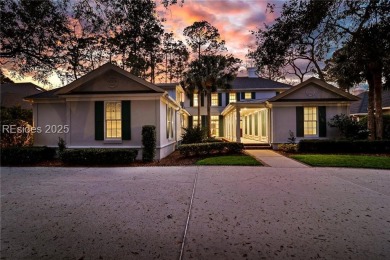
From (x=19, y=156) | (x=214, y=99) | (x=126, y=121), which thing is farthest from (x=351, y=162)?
(x=214, y=99)

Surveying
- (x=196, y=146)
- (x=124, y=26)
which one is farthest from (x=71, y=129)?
(x=124, y=26)

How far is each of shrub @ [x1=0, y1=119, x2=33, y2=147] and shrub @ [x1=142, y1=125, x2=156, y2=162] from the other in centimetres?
672

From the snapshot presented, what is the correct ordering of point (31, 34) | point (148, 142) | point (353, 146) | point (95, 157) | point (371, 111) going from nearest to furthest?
point (31, 34) → point (95, 157) → point (148, 142) → point (353, 146) → point (371, 111)

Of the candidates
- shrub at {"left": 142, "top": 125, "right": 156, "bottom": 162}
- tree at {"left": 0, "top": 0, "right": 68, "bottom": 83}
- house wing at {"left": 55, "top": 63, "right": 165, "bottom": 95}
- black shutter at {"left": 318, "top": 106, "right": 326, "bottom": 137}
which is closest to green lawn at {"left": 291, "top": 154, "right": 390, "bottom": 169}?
black shutter at {"left": 318, "top": 106, "right": 326, "bottom": 137}

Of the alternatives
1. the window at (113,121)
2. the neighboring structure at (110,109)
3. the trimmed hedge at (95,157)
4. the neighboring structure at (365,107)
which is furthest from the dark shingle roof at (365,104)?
the trimmed hedge at (95,157)

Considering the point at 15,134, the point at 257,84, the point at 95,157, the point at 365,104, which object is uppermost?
the point at 257,84

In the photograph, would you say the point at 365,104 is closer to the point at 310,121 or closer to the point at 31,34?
the point at 310,121

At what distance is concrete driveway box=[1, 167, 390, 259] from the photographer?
3.00 metres

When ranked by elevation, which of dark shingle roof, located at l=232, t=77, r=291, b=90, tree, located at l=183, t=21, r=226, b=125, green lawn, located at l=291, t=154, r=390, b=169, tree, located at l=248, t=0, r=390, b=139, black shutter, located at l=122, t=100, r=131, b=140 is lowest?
green lawn, located at l=291, t=154, r=390, b=169

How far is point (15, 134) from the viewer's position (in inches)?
484

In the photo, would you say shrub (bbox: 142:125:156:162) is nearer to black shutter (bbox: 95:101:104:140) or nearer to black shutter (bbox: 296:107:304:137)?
black shutter (bbox: 95:101:104:140)

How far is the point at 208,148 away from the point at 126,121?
165 inches

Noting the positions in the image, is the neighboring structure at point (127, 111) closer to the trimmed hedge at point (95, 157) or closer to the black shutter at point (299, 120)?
the black shutter at point (299, 120)

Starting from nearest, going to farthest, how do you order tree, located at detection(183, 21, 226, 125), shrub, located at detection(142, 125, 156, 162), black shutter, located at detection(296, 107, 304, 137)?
shrub, located at detection(142, 125, 156, 162) → black shutter, located at detection(296, 107, 304, 137) → tree, located at detection(183, 21, 226, 125)
